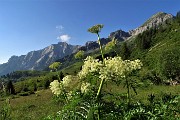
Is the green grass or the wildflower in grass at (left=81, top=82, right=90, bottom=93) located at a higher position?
the wildflower in grass at (left=81, top=82, right=90, bottom=93)

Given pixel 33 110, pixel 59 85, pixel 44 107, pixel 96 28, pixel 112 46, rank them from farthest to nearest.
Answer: pixel 44 107
pixel 33 110
pixel 112 46
pixel 59 85
pixel 96 28

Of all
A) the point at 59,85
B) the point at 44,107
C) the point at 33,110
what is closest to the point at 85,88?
the point at 59,85

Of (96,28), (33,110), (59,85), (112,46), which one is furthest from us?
(33,110)

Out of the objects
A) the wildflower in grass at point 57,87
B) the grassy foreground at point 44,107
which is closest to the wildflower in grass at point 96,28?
the wildflower in grass at point 57,87

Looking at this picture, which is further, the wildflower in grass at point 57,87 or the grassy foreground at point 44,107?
the grassy foreground at point 44,107

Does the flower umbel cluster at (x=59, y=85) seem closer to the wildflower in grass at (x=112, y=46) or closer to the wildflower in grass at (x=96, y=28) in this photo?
the wildflower in grass at (x=96, y=28)

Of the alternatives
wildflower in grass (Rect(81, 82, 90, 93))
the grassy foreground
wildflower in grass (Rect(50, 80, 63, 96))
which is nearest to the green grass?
the grassy foreground

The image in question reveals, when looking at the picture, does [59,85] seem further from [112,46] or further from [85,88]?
[112,46]

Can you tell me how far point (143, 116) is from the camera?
20.2 feet

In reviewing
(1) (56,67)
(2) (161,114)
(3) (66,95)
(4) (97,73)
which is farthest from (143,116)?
(1) (56,67)

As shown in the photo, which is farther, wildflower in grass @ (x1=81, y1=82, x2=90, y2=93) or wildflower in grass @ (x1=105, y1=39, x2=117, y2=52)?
wildflower in grass @ (x1=105, y1=39, x2=117, y2=52)

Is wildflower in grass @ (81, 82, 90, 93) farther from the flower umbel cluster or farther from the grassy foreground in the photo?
the grassy foreground

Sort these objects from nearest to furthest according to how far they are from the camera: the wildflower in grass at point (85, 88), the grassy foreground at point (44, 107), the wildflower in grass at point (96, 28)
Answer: the wildflower in grass at point (85, 88), the wildflower in grass at point (96, 28), the grassy foreground at point (44, 107)

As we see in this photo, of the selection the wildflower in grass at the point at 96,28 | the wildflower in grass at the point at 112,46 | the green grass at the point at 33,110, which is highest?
the wildflower in grass at the point at 96,28
